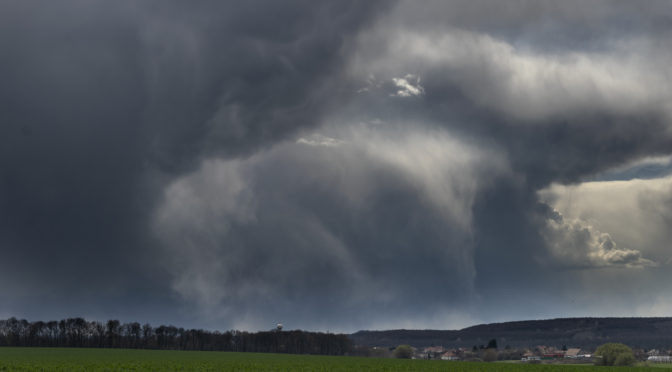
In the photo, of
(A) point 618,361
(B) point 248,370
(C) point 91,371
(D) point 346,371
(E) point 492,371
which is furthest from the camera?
(A) point 618,361

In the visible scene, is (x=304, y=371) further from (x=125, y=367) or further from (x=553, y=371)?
(x=553, y=371)

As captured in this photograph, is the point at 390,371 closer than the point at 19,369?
No

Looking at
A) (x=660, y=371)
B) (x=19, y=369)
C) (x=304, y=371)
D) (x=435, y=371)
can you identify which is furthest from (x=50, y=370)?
(x=660, y=371)

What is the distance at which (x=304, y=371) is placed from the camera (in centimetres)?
6944

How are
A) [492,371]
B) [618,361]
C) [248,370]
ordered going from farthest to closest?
[618,361], [492,371], [248,370]

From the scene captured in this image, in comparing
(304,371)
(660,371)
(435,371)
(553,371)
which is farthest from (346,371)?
(660,371)

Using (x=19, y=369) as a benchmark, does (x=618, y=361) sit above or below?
below

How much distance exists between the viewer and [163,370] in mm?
63719

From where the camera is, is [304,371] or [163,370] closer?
[163,370]

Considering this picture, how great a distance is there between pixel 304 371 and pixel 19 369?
107ft

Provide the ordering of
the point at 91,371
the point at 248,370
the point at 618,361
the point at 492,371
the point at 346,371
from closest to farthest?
the point at 91,371 < the point at 248,370 < the point at 346,371 < the point at 492,371 < the point at 618,361

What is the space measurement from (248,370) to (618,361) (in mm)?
120633

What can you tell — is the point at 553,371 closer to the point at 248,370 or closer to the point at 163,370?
the point at 248,370

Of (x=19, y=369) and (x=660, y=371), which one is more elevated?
(x=19, y=369)
